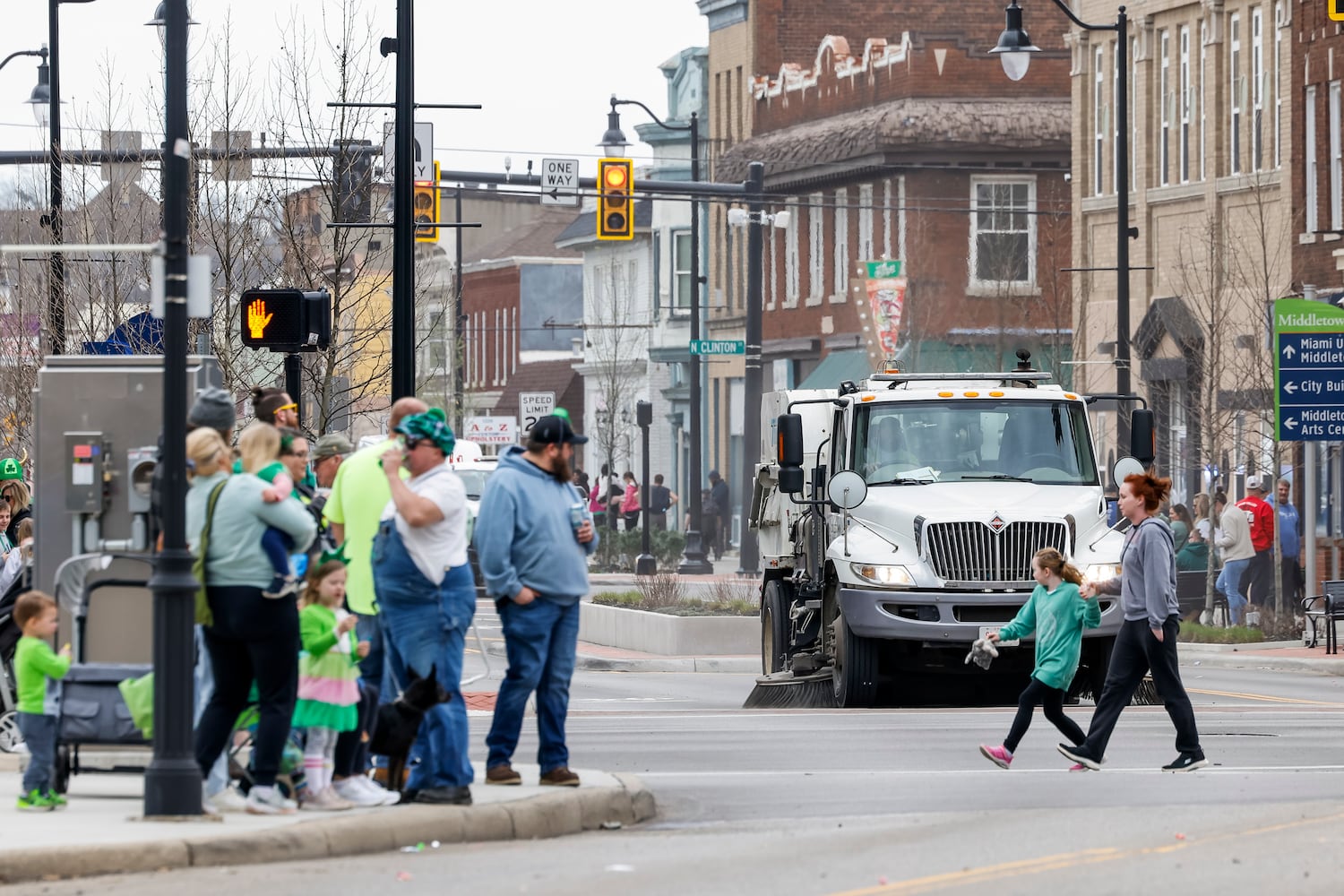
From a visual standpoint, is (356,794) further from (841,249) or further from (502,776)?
(841,249)

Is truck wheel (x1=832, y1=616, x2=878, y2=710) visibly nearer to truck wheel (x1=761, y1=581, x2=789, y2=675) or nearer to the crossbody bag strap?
truck wheel (x1=761, y1=581, x2=789, y2=675)

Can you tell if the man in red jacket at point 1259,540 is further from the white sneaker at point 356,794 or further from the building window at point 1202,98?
the white sneaker at point 356,794

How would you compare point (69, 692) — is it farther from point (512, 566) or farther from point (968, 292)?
point (968, 292)

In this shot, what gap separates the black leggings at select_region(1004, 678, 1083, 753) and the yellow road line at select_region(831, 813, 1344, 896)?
308cm

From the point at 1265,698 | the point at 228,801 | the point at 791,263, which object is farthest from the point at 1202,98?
the point at 228,801

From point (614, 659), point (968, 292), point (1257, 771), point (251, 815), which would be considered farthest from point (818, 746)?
point (968, 292)

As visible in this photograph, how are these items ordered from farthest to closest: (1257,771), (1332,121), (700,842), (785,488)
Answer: (1332,121) < (785,488) < (1257,771) < (700,842)

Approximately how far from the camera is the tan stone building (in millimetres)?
39344

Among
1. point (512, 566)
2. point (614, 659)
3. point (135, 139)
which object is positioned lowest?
point (614, 659)

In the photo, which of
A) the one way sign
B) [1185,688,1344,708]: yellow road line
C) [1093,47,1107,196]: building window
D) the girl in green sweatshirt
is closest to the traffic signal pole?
the girl in green sweatshirt

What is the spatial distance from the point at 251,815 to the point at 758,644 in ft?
55.8

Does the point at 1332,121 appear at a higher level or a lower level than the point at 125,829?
higher

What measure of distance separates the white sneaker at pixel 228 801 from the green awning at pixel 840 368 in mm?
44427

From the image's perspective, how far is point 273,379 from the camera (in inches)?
1391
